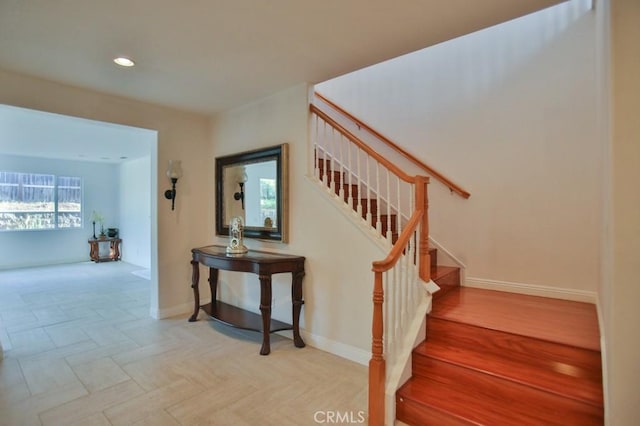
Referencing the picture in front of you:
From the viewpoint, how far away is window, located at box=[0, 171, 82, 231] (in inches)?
269

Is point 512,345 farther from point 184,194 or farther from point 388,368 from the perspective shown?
point 184,194

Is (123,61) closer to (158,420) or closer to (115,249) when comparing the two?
(158,420)

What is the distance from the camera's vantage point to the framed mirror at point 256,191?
331cm

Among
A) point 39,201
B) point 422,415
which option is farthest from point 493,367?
point 39,201

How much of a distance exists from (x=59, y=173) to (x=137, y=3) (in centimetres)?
755

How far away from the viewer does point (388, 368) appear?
2.10 metres

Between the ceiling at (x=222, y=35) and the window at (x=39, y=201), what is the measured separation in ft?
Result: 19.0

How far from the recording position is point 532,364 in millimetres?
2008

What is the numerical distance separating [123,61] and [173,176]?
1.46 meters

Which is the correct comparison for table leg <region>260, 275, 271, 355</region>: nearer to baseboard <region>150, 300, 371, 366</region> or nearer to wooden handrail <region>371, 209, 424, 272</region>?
baseboard <region>150, 300, 371, 366</region>

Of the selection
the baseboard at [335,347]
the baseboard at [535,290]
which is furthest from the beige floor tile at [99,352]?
the baseboard at [535,290]

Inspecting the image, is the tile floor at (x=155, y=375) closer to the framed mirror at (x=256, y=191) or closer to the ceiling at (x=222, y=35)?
the framed mirror at (x=256, y=191)

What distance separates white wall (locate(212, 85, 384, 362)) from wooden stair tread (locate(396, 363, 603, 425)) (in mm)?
683

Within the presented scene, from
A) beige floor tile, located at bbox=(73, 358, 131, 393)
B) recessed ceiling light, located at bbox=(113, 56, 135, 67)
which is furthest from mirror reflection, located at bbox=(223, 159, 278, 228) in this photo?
beige floor tile, located at bbox=(73, 358, 131, 393)
